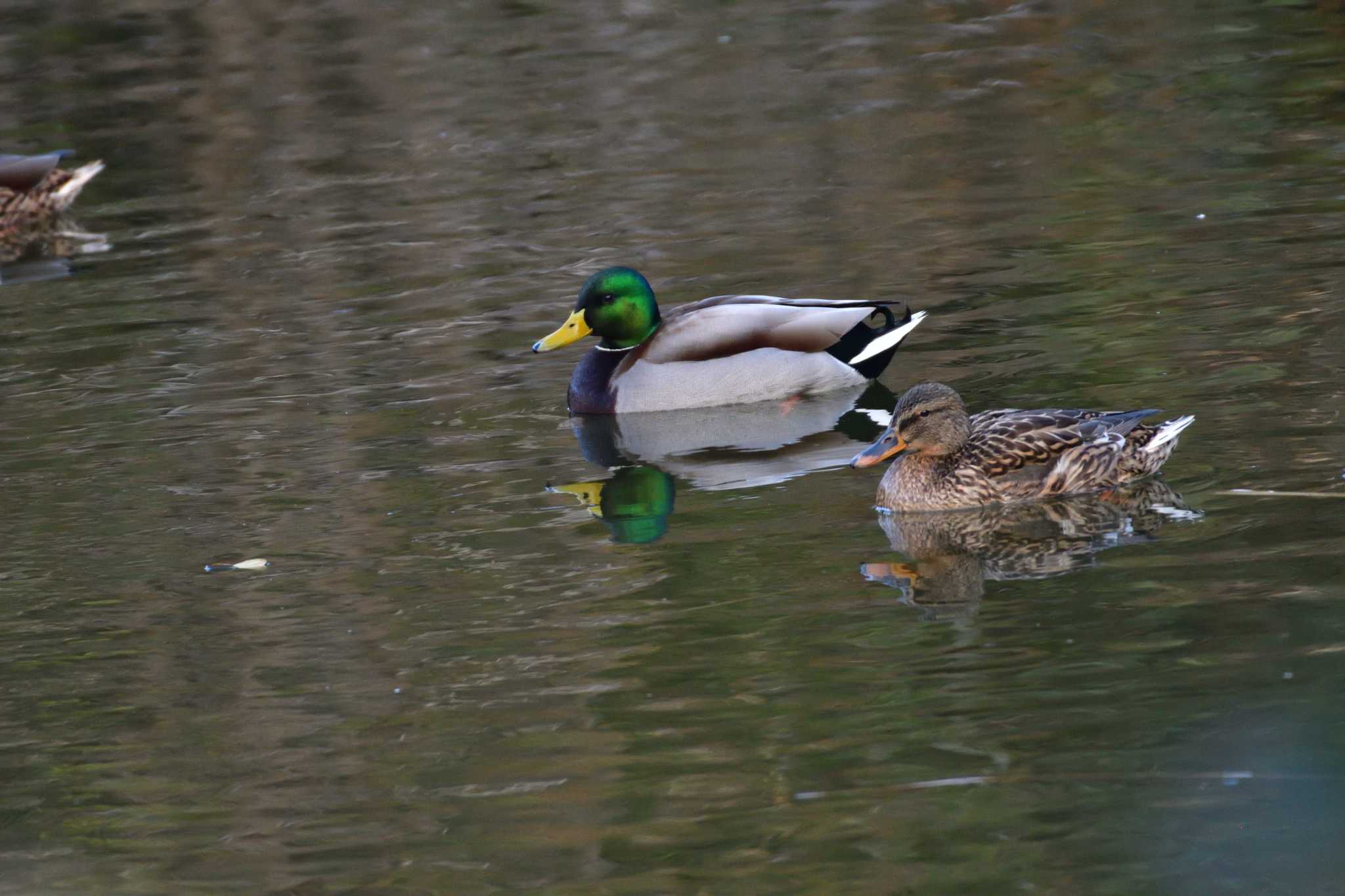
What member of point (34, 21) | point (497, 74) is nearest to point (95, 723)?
point (497, 74)

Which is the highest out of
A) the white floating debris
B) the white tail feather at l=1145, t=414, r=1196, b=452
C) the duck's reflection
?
the white tail feather at l=1145, t=414, r=1196, b=452

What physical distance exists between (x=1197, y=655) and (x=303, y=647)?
3220 millimetres

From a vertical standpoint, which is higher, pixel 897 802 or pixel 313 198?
pixel 897 802

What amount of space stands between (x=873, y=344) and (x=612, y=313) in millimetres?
1504

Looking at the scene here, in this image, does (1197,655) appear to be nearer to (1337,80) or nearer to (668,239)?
(668,239)

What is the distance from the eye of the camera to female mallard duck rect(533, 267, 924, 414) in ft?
36.4

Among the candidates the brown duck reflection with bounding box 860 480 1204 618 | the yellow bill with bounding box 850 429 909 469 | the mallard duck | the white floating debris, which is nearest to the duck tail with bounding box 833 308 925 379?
the yellow bill with bounding box 850 429 909 469

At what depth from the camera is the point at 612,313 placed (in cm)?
1146

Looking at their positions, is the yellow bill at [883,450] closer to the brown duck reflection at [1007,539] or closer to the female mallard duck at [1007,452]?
the female mallard duck at [1007,452]

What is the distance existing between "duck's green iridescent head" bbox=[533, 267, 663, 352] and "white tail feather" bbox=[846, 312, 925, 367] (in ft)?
3.93

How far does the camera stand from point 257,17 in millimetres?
26516

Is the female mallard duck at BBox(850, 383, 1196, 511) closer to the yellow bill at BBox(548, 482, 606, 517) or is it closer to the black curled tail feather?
the yellow bill at BBox(548, 482, 606, 517)

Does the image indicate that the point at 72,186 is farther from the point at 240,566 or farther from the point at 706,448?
the point at 240,566

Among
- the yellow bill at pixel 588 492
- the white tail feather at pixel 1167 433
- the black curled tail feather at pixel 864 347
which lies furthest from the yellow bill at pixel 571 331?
the white tail feather at pixel 1167 433
